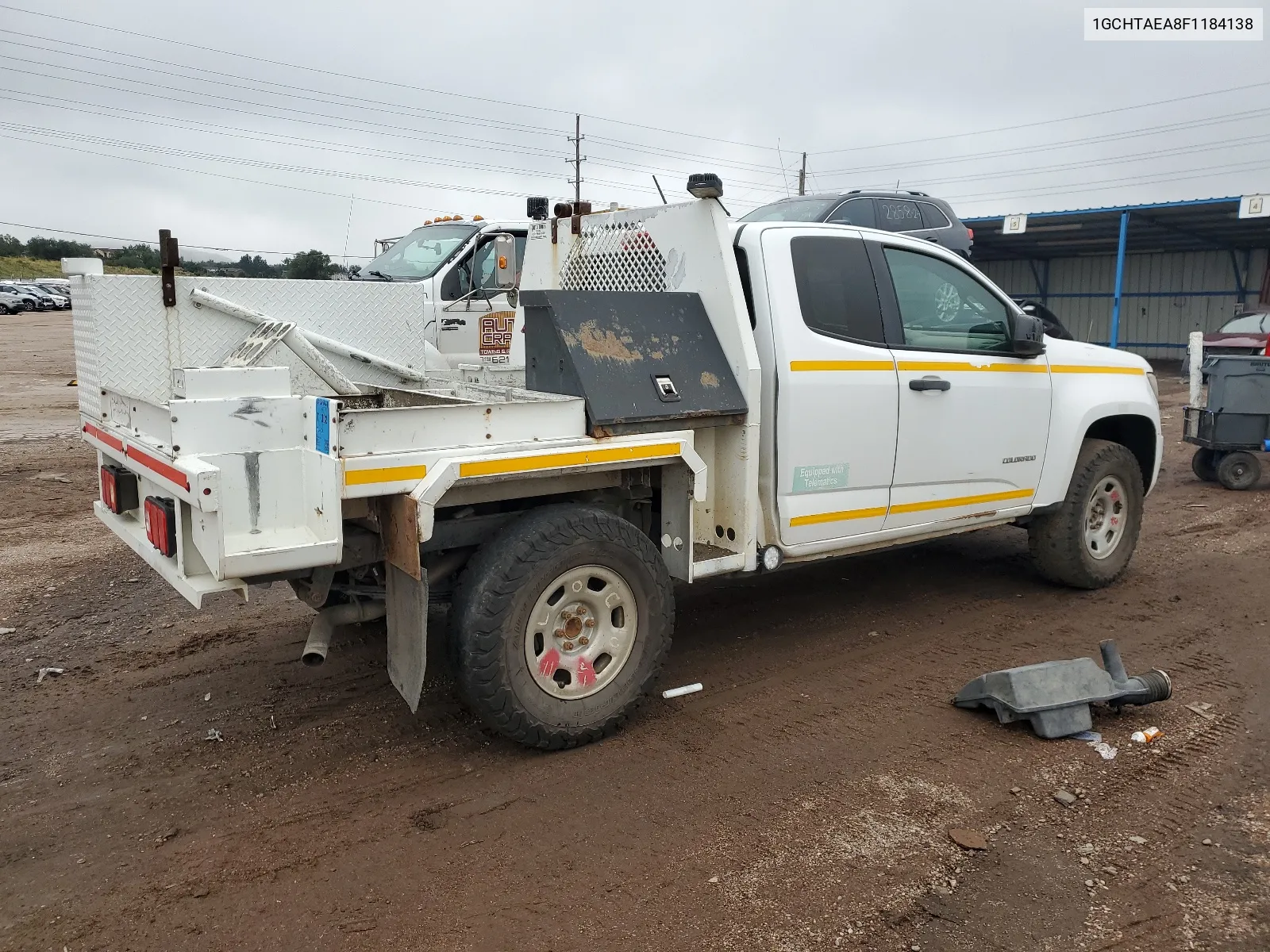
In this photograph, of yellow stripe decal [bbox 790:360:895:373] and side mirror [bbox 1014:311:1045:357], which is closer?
yellow stripe decal [bbox 790:360:895:373]

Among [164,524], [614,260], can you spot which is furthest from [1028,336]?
[164,524]

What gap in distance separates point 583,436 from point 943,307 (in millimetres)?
2471

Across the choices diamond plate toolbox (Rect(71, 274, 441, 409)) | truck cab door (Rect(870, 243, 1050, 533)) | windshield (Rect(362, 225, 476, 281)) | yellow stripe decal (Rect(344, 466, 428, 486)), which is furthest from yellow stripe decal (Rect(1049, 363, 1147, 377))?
windshield (Rect(362, 225, 476, 281))

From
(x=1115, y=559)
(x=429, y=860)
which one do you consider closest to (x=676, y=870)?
(x=429, y=860)

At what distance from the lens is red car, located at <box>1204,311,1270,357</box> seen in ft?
56.3

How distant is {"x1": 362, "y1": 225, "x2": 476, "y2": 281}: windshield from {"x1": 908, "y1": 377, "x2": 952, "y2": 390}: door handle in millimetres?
6180

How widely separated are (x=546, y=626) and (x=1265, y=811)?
2782mm

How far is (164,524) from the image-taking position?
3.62m

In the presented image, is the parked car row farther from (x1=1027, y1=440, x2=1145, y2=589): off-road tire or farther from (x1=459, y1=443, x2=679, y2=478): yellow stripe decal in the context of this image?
(x1=459, y1=443, x2=679, y2=478): yellow stripe decal

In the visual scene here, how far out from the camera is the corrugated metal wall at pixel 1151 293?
88.8ft

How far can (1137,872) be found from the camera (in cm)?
332

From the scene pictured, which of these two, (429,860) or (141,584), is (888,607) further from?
(141,584)

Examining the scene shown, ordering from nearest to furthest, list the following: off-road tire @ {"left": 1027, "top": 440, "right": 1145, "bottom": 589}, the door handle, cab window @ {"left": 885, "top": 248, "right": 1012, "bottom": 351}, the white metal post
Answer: the door handle → cab window @ {"left": 885, "top": 248, "right": 1012, "bottom": 351} → off-road tire @ {"left": 1027, "top": 440, "right": 1145, "bottom": 589} → the white metal post

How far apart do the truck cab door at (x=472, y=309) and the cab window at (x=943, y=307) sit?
512 centimetres
